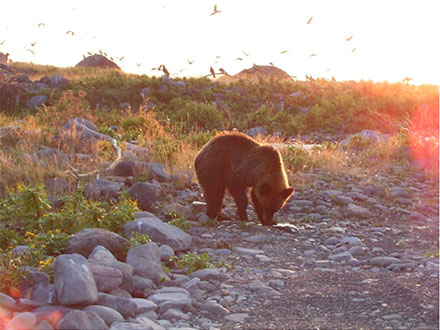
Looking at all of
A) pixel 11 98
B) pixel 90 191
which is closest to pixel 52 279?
pixel 90 191

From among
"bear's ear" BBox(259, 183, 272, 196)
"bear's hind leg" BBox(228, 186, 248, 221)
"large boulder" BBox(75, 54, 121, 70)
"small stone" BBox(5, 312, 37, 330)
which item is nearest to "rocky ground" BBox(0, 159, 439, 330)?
"small stone" BBox(5, 312, 37, 330)

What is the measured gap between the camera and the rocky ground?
15.3ft

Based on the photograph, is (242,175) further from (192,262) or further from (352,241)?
(192,262)

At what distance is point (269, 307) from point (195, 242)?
95.3 inches

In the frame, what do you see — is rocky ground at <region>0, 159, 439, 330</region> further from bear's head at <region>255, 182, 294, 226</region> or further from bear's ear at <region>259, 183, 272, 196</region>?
bear's ear at <region>259, 183, 272, 196</region>

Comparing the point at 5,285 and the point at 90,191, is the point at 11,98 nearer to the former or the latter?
the point at 90,191

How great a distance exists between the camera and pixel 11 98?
2433 cm

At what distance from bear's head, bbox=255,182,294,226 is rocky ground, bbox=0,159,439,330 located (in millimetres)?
263

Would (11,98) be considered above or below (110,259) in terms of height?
above

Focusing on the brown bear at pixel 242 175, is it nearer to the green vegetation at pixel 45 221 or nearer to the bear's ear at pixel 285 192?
the bear's ear at pixel 285 192

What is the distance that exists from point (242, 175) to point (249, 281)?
2763 millimetres

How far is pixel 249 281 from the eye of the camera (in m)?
5.93

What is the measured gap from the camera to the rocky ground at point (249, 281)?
4.65 meters

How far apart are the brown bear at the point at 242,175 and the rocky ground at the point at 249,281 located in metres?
0.32
